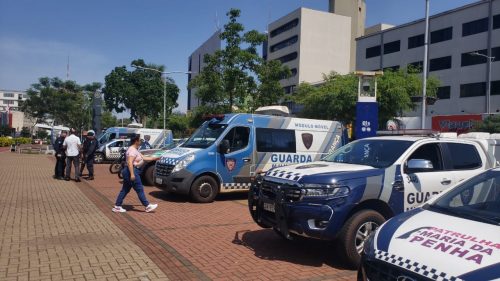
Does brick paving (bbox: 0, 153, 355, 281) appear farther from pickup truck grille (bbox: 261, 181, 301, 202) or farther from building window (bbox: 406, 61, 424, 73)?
building window (bbox: 406, 61, 424, 73)

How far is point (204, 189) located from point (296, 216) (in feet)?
18.4

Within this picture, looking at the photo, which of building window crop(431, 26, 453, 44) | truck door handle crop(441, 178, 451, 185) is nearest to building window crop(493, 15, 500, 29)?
building window crop(431, 26, 453, 44)

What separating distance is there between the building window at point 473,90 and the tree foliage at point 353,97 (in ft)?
45.9

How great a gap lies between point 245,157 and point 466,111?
4168cm

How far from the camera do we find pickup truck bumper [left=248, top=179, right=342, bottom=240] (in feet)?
18.6

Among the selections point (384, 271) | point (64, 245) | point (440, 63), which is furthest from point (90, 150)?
point (440, 63)

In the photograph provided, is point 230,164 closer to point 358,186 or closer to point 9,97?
point 358,186

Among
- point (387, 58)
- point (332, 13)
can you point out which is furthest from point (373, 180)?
point (332, 13)

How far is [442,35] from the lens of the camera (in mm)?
50906

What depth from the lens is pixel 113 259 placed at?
19.8 feet

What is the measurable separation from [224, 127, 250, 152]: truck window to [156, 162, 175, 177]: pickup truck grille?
62.3 inches

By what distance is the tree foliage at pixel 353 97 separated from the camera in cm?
2870

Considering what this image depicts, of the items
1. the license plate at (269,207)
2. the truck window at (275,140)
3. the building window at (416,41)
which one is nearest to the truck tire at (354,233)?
the license plate at (269,207)

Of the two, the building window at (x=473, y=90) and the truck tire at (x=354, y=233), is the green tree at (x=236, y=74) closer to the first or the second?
the truck tire at (x=354, y=233)
